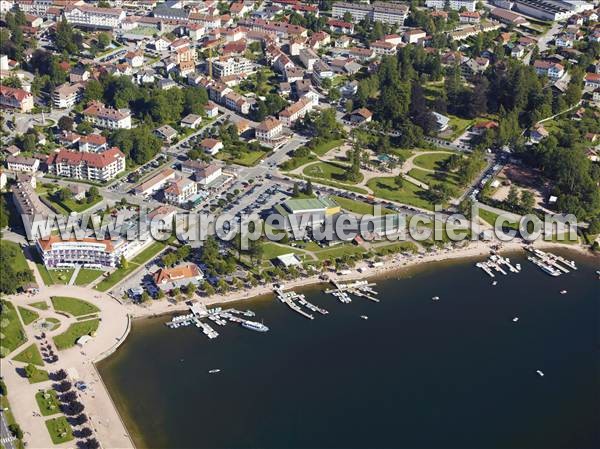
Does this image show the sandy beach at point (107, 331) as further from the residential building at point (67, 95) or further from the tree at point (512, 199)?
the residential building at point (67, 95)

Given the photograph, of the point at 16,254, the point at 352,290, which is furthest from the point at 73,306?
the point at 352,290

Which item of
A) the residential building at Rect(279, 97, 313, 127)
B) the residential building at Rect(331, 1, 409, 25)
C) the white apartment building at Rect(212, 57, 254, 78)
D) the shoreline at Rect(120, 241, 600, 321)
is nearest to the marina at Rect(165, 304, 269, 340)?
the shoreline at Rect(120, 241, 600, 321)

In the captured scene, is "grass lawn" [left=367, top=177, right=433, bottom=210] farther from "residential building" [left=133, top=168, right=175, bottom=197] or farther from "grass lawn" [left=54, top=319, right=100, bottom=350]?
"grass lawn" [left=54, top=319, right=100, bottom=350]

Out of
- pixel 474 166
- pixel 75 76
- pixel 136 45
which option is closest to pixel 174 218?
pixel 474 166

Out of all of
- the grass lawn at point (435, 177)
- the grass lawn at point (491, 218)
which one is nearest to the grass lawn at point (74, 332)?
the grass lawn at point (491, 218)

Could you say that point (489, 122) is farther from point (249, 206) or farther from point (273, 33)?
point (273, 33)

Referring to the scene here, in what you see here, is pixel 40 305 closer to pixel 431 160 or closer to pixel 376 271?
pixel 376 271
